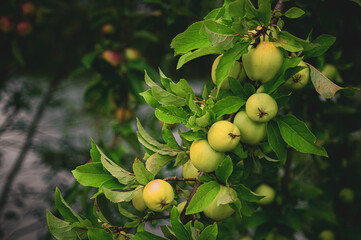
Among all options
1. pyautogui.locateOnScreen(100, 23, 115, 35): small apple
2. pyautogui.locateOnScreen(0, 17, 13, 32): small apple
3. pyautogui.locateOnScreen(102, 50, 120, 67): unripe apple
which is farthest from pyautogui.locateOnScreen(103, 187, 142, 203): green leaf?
pyautogui.locateOnScreen(0, 17, 13, 32): small apple

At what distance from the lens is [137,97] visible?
1235 mm

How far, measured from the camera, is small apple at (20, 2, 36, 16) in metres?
1.44

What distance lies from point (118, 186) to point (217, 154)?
0.59 feet

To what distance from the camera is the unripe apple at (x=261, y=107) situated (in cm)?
51

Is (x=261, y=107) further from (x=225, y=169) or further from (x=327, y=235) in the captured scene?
(x=327, y=235)

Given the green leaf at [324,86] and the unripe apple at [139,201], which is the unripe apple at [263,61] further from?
the unripe apple at [139,201]

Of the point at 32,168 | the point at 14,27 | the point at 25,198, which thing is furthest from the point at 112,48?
the point at 25,198

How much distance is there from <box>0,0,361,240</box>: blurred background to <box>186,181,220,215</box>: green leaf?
0.38 m

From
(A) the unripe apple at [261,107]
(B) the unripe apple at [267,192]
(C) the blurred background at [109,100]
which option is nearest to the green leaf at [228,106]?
(A) the unripe apple at [261,107]

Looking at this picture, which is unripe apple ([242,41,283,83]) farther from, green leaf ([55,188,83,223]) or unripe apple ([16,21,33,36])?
unripe apple ([16,21,33,36])

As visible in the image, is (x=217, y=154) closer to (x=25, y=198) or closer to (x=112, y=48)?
(x=112, y=48)

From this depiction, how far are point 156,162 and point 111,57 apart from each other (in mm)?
786

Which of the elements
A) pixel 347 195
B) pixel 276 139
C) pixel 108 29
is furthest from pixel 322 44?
pixel 108 29

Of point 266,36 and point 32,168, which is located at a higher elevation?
point 266,36
